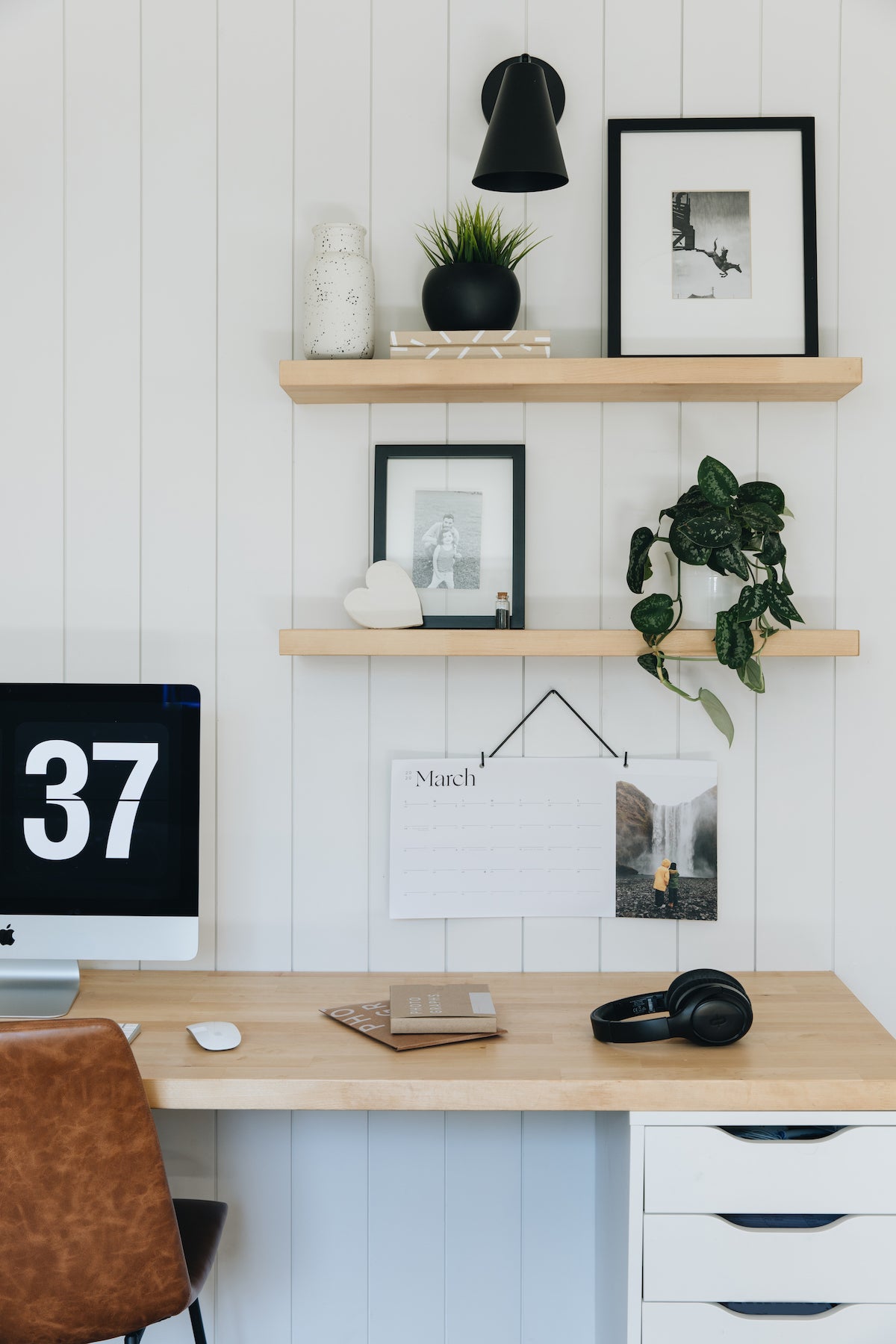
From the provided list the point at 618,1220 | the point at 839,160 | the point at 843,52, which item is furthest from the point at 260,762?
the point at 843,52

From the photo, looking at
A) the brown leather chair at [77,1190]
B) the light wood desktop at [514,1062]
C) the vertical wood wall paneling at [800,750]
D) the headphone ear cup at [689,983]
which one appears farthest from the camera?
the vertical wood wall paneling at [800,750]

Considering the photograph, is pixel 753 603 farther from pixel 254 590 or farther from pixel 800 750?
pixel 254 590

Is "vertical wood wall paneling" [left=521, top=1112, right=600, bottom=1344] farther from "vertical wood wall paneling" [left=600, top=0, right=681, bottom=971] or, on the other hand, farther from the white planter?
the white planter

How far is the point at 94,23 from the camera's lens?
188 cm

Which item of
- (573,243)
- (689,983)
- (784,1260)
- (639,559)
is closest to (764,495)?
(639,559)

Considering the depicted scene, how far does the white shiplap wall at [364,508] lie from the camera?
1859 mm

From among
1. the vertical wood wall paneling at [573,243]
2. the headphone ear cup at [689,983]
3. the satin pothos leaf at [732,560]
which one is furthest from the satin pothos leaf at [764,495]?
the headphone ear cup at [689,983]

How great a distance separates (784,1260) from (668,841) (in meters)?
0.67

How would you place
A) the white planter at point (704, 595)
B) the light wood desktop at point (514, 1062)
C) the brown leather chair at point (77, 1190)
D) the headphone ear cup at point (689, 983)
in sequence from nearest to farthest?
the brown leather chair at point (77, 1190) → the light wood desktop at point (514, 1062) → the headphone ear cup at point (689, 983) → the white planter at point (704, 595)

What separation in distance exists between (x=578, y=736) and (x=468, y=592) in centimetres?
33

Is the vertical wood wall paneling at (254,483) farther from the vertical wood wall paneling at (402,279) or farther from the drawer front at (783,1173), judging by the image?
the drawer front at (783,1173)

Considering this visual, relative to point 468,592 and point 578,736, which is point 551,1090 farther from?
point 468,592

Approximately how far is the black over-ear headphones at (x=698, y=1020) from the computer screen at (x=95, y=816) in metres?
0.72

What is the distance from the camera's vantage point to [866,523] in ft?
6.15
